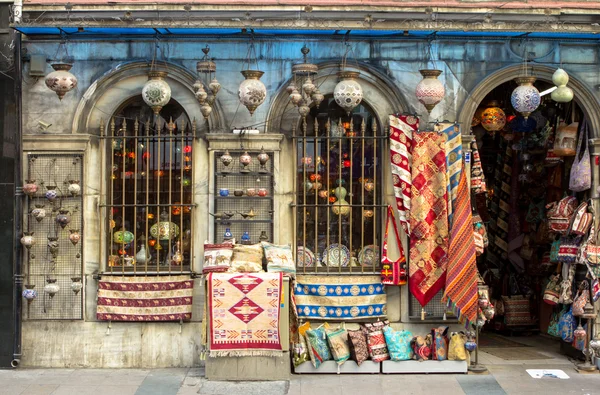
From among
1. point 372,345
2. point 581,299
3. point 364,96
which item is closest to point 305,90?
point 364,96

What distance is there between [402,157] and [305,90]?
1442 mm

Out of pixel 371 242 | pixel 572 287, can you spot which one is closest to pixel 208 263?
pixel 371 242

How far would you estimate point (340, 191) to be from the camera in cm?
1016

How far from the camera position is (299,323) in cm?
991

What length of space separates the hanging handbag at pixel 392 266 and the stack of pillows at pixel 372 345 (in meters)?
0.54

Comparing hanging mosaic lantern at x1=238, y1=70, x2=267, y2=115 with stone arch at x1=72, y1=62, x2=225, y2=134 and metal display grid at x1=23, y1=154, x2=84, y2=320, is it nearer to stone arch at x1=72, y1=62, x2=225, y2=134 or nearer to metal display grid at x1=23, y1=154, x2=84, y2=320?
stone arch at x1=72, y1=62, x2=225, y2=134

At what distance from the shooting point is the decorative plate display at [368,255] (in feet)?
33.2

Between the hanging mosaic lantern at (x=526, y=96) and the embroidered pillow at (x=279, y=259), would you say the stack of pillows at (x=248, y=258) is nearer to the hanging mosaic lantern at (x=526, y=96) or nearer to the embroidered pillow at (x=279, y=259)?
the embroidered pillow at (x=279, y=259)

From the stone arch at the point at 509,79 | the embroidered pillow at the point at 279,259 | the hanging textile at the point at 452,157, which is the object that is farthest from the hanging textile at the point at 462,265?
the embroidered pillow at the point at 279,259

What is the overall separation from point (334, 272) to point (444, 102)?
2449 mm

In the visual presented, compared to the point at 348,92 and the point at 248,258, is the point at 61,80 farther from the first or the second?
the point at 348,92

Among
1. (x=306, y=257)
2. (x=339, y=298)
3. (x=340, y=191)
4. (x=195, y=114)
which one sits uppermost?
(x=195, y=114)

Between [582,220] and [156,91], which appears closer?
[156,91]

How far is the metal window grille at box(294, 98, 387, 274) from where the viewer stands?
33.2 feet
